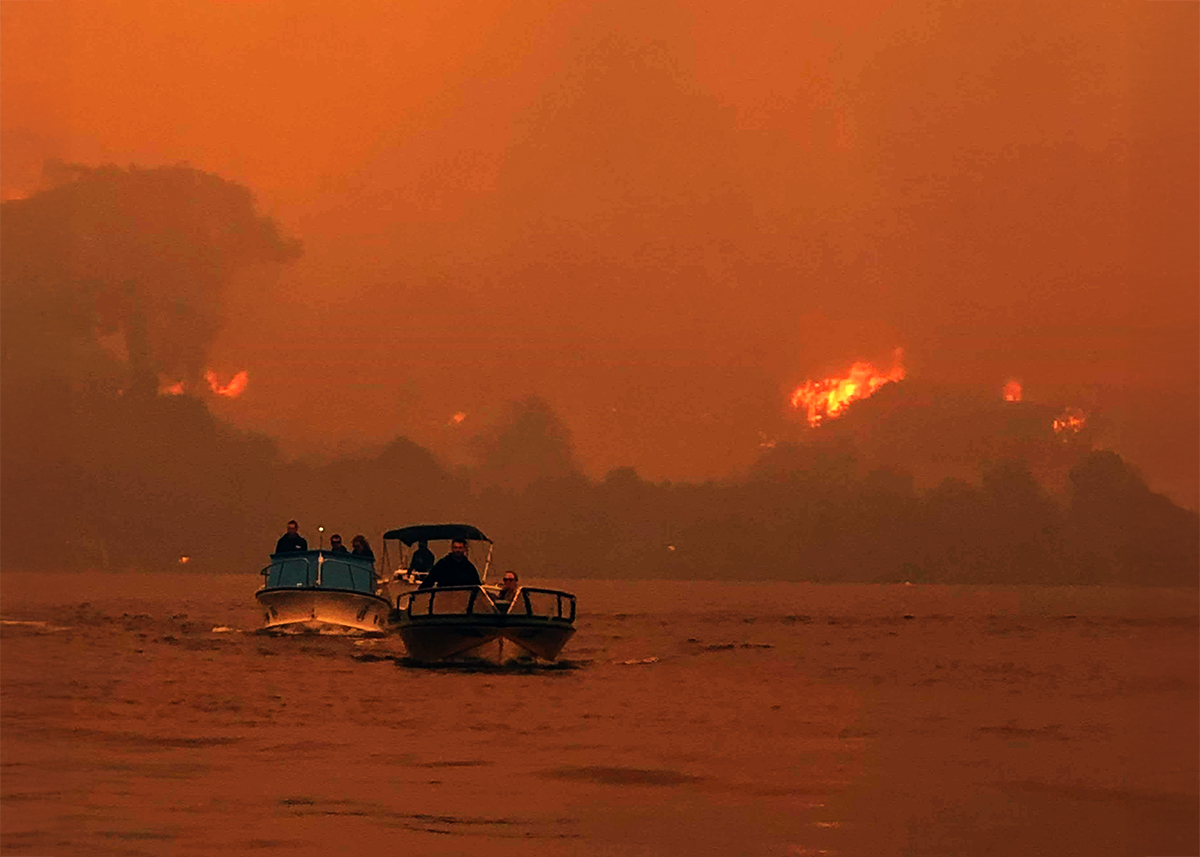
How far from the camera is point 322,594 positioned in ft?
83.4

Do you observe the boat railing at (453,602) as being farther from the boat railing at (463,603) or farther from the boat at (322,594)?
the boat at (322,594)

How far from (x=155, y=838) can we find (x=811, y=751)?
6.52 m

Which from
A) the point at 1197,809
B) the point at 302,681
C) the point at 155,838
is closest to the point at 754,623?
the point at 302,681

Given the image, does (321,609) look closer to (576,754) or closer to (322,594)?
(322,594)

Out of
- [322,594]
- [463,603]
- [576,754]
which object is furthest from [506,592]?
[576,754]

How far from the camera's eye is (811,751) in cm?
1373

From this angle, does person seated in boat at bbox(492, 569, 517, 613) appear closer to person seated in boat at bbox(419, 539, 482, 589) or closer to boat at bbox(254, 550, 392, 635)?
person seated in boat at bbox(419, 539, 482, 589)

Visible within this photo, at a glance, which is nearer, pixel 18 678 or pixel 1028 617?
pixel 18 678

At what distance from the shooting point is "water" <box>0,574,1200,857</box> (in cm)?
935

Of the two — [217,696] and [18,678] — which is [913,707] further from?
[18,678]

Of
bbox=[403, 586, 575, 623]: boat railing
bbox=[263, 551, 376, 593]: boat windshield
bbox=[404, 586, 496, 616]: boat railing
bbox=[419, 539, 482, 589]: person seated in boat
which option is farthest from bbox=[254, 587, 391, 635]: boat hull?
bbox=[419, 539, 482, 589]: person seated in boat

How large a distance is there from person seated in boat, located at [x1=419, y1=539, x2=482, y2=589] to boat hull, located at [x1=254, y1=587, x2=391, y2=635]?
13.8 ft

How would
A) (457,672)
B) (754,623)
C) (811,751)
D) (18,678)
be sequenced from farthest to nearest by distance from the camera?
1. (754,623)
2. (457,672)
3. (18,678)
4. (811,751)

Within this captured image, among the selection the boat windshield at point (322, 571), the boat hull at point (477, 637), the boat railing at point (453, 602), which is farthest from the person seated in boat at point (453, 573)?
the boat windshield at point (322, 571)
